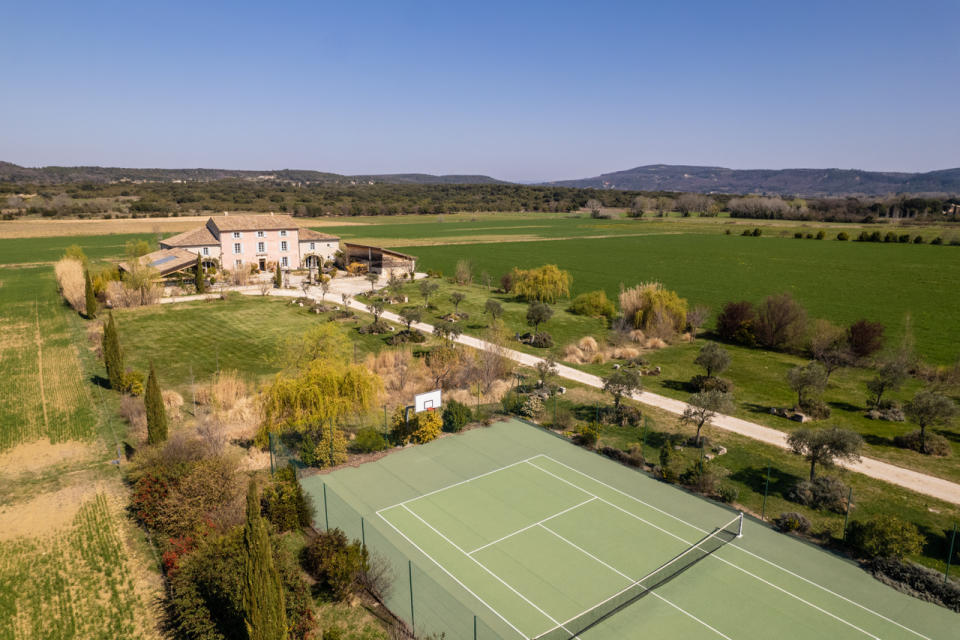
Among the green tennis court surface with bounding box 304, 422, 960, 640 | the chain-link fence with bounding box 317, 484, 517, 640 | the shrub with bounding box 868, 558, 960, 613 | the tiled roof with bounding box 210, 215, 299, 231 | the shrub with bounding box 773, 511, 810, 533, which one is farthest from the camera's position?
the tiled roof with bounding box 210, 215, 299, 231

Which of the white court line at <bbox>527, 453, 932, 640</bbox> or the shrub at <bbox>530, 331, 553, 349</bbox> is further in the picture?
the shrub at <bbox>530, 331, 553, 349</bbox>

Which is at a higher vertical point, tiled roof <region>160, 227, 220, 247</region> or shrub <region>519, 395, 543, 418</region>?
tiled roof <region>160, 227, 220, 247</region>

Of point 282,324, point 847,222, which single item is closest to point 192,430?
point 282,324

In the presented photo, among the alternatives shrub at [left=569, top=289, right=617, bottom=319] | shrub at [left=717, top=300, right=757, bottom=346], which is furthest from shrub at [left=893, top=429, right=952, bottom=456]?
shrub at [left=569, top=289, right=617, bottom=319]

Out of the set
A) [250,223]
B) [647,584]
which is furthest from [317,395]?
[250,223]

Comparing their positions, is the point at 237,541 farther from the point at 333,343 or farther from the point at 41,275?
the point at 41,275

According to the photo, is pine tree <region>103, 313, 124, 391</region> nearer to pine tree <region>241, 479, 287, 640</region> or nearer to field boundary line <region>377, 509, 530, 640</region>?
field boundary line <region>377, 509, 530, 640</region>

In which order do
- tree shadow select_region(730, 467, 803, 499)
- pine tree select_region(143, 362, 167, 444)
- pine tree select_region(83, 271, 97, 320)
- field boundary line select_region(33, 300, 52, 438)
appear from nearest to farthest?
tree shadow select_region(730, 467, 803, 499) → pine tree select_region(143, 362, 167, 444) → field boundary line select_region(33, 300, 52, 438) → pine tree select_region(83, 271, 97, 320)
